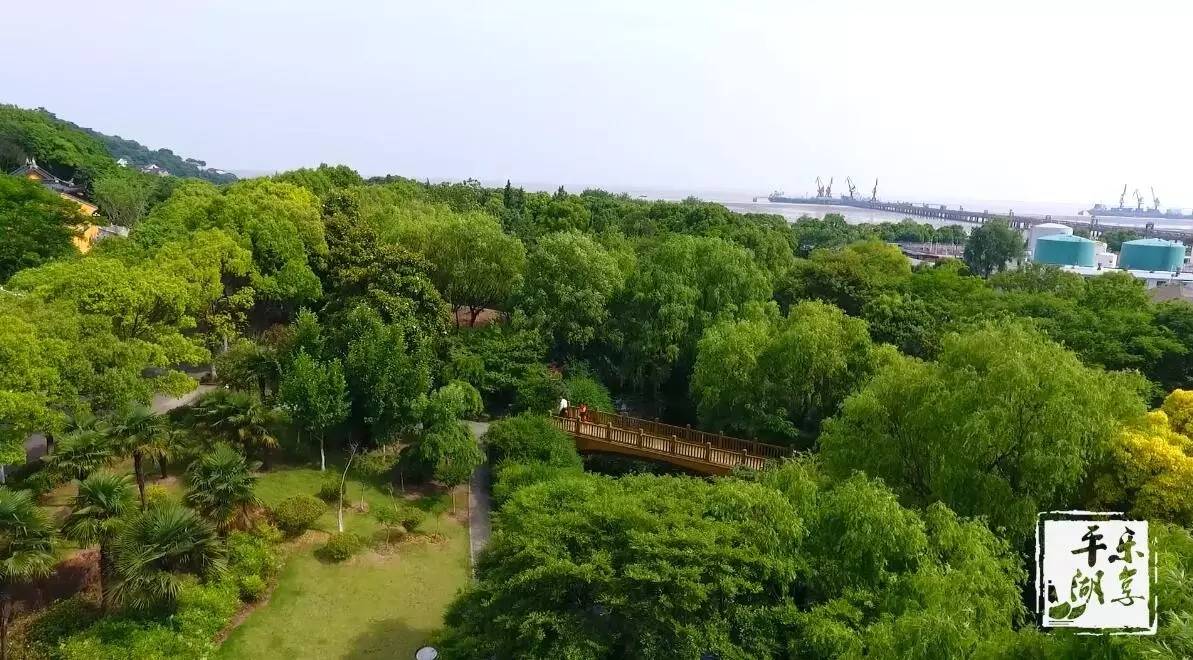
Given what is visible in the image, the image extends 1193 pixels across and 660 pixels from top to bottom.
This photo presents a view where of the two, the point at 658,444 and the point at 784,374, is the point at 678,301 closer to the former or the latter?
the point at 784,374

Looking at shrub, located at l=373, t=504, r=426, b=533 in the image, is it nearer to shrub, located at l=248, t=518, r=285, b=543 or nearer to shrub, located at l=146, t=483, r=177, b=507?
shrub, located at l=248, t=518, r=285, b=543

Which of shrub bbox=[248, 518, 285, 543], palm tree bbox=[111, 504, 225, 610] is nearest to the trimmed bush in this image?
palm tree bbox=[111, 504, 225, 610]

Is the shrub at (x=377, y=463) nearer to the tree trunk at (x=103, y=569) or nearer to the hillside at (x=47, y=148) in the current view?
the tree trunk at (x=103, y=569)

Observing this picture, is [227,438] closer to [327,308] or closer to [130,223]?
[327,308]

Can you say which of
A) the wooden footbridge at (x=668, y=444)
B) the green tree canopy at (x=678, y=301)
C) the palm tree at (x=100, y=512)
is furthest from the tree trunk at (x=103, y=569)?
the green tree canopy at (x=678, y=301)

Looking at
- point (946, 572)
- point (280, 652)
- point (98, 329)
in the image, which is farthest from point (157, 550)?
point (946, 572)
